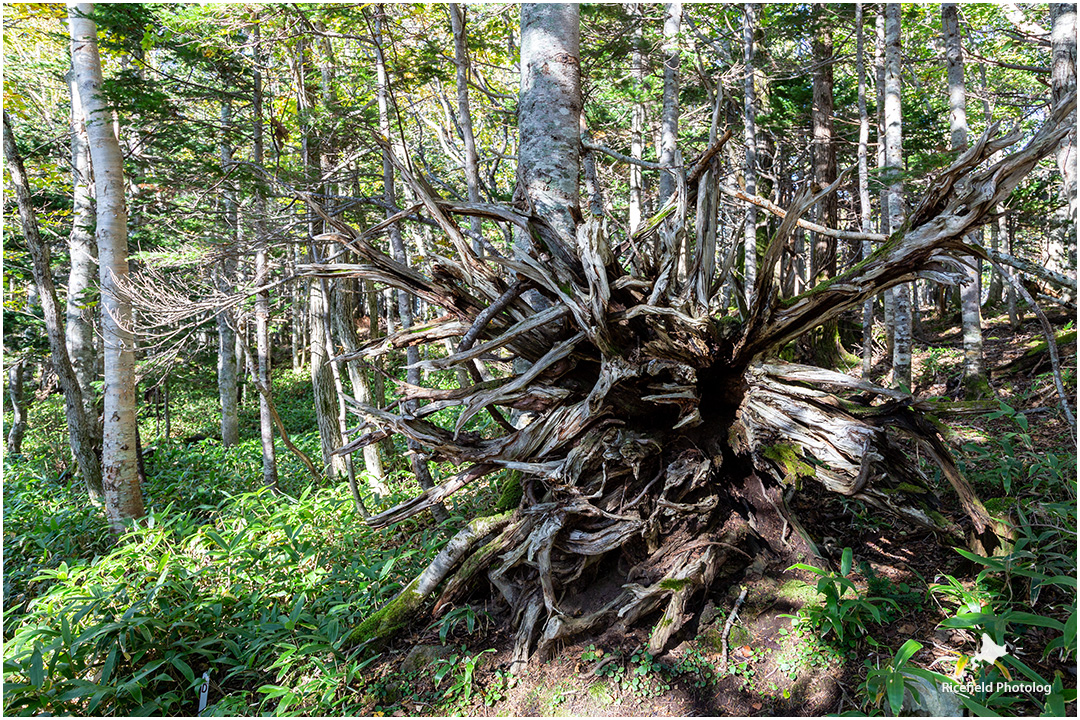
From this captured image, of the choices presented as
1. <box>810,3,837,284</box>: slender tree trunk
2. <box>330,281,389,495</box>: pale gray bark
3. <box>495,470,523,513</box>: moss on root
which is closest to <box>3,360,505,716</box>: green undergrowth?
<box>330,281,389,495</box>: pale gray bark

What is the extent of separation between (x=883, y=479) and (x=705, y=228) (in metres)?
1.74

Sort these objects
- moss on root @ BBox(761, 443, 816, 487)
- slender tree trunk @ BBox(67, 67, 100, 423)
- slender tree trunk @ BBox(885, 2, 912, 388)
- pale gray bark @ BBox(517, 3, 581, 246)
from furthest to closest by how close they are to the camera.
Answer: slender tree trunk @ BBox(67, 67, 100, 423) < slender tree trunk @ BBox(885, 2, 912, 388) < pale gray bark @ BBox(517, 3, 581, 246) < moss on root @ BBox(761, 443, 816, 487)

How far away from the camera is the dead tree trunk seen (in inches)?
112

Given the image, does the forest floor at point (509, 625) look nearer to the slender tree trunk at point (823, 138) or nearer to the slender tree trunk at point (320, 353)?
the slender tree trunk at point (320, 353)

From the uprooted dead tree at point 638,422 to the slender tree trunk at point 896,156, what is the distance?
4044 mm

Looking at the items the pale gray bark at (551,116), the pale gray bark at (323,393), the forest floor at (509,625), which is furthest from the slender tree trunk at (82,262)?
the pale gray bark at (551,116)

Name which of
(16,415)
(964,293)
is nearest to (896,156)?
(964,293)

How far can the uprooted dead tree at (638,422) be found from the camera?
2.86 meters

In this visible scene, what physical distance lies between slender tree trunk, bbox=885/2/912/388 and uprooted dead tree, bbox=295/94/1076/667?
159 inches

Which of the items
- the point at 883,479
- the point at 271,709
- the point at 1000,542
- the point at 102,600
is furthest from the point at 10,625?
the point at 1000,542

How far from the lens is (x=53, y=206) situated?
12.4 m

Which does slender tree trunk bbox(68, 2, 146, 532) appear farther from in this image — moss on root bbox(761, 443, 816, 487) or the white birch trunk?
the white birch trunk

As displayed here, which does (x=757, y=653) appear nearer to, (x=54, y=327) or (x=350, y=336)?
(x=350, y=336)

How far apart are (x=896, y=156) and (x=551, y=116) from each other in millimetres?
5574
